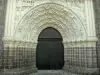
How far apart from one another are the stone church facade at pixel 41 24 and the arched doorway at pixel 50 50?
0.40 meters

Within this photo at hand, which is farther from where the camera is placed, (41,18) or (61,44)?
(61,44)

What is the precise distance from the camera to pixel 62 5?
5.54 metres

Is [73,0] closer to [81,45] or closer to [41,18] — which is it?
[41,18]

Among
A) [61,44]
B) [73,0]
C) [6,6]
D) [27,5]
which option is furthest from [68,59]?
[6,6]

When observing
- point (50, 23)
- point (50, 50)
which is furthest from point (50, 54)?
point (50, 23)

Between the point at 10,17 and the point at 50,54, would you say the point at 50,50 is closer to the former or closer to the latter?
the point at 50,54

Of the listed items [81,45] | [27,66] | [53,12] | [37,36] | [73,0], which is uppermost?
[73,0]

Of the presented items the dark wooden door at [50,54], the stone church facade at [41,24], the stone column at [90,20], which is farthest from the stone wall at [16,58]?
the stone column at [90,20]

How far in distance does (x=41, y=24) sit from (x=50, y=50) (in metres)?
1.60

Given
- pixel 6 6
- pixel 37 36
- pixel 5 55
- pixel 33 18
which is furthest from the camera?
pixel 37 36

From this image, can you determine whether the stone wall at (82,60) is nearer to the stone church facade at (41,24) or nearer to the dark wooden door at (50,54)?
the stone church facade at (41,24)

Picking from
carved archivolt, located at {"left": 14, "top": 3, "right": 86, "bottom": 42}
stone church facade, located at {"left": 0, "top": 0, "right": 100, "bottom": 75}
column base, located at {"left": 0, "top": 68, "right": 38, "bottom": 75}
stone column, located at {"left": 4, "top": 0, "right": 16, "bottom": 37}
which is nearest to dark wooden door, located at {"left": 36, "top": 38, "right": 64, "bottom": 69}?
stone church facade, located at {"left": 0, "top": 0, "right": 100, "bottom": 75}

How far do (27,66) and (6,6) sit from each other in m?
3.10

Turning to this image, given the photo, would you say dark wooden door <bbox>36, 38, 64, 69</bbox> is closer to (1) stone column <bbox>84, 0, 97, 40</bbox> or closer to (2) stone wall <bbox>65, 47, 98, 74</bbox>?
(2) stone wall <bbox>65, 47, 98, 74</bbox>
